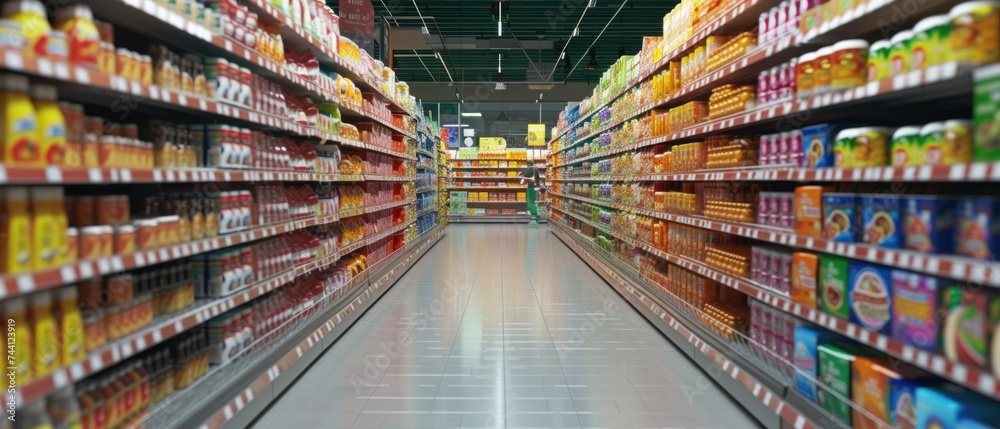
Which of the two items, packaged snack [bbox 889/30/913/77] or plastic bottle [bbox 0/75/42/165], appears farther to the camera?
packaged snack [bbox 889/30/913/77]

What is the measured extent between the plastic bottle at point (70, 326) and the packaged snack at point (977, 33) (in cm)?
291

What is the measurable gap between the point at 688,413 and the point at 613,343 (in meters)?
1.33

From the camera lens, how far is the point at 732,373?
10.2 feet

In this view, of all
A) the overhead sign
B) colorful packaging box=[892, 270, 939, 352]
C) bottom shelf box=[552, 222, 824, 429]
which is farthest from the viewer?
the overhead sign

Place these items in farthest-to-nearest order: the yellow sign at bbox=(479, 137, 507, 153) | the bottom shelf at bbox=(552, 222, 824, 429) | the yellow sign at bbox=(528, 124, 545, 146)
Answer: the yellow sign at bbox=(479, 137, 507, 153) < the yellow sign at bbox=(528, 124, 545, 146) < the bottom shelf at bbox=(552, 222, 824, 429)

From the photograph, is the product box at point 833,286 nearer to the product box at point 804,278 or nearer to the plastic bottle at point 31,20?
the product box at point 804,278

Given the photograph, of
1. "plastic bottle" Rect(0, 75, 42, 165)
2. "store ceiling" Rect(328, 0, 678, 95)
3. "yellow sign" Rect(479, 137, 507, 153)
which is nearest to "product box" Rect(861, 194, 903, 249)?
"plastic bottle" Rect(0, 75, 42, 165)

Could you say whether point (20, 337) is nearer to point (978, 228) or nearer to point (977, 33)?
point (978, 228)

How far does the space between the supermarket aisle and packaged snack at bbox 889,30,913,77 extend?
1.78m

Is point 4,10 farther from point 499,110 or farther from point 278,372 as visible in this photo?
point 499,110

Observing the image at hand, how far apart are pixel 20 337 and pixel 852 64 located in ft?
10.1

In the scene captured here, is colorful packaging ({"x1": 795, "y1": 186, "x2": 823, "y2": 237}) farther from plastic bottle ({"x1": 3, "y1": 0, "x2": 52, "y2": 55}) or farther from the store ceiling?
the store ceiling

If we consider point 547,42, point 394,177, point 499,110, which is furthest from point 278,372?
point 499,110

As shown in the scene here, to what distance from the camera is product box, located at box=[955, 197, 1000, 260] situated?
1.70m
